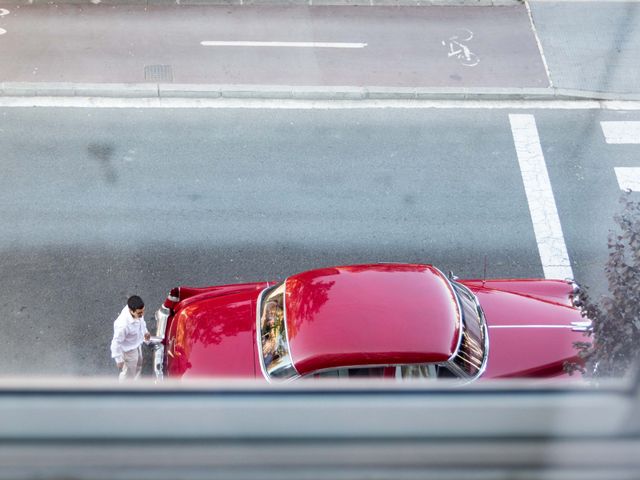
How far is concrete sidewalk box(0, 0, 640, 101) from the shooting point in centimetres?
1177

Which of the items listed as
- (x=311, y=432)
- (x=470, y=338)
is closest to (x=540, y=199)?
(x=470, y=338)

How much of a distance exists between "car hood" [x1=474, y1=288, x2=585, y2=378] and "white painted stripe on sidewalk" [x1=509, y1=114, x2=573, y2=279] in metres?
1.77

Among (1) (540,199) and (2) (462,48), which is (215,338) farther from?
(2) (462,48)

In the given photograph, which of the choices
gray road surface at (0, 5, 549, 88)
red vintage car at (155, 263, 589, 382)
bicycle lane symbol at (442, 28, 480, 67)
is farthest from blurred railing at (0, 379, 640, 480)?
bicycle lane symbol at (442, 28, 480, 67)

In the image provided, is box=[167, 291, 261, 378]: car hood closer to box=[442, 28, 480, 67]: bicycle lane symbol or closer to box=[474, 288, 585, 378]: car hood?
box=[474, 288, 585, 378]: car hood

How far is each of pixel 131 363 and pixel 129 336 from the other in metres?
0.38

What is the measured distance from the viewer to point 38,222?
952 centimetres

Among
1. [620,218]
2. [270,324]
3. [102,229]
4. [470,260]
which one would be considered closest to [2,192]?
[102,229]

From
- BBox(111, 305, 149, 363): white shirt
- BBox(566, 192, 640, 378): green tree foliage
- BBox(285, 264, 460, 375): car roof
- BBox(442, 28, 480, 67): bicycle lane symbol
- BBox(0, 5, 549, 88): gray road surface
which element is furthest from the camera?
BBox(442, 28, 480, 67): bicycle lane symbol

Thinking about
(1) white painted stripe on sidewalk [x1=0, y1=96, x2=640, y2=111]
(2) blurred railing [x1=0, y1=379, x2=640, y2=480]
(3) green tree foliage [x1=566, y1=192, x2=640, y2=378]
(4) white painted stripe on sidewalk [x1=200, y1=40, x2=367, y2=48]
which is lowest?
(2) blurred railing [x1=0, y1=379, x2=640, y2=480]

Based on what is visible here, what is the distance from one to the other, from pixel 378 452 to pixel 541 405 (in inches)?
15.0

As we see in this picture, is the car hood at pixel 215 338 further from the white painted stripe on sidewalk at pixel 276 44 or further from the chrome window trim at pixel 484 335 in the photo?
the white painted stripe on sidewalk at pixel 276 44

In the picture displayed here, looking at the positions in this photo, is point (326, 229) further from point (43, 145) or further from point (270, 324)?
point (43, 145)

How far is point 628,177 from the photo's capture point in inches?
410
